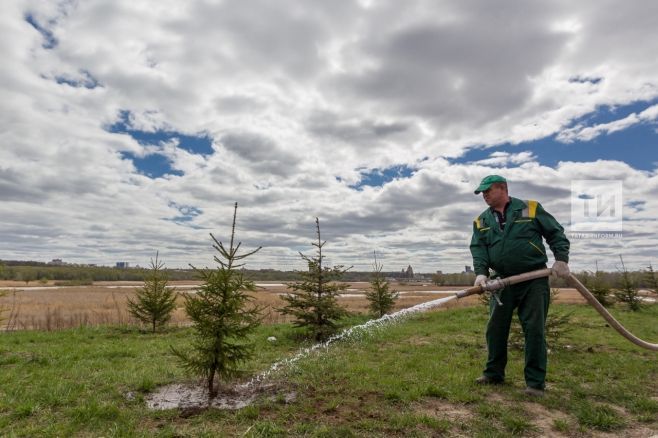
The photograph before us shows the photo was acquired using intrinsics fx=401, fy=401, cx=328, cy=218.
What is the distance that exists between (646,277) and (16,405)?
99.4ft

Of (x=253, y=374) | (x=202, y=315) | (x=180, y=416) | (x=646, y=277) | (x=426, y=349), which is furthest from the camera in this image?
(x=646, y=277)

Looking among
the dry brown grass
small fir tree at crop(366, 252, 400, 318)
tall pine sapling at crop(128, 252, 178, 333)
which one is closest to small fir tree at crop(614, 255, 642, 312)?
the dry brown grass

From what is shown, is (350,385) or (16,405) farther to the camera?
(350,385)

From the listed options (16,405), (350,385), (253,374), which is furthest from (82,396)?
(350,385)

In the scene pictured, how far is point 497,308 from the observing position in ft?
20.0

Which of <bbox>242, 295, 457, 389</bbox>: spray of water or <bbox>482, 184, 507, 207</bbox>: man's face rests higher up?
<bbox>482, 184, 507, 207</bbox>: man's face

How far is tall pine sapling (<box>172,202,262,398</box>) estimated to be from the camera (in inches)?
214

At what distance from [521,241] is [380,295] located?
13.0 metres

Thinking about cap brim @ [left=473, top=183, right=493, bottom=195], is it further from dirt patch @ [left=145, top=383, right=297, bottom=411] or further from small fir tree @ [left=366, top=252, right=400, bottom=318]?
small fir tree @ [left=366, top=252, right=400, bottom=318]

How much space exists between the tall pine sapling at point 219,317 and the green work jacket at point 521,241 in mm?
3515

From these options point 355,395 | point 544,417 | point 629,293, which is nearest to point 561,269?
point 544,417

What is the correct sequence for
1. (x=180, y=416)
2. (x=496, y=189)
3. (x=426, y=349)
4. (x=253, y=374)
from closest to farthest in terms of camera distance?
(x=180, y=416)
(x=496, y=189)
(x=253, y=374)
(x=426, y=349)

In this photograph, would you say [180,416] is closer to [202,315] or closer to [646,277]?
[202,315]

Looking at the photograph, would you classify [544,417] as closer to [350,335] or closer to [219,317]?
[219,317]
